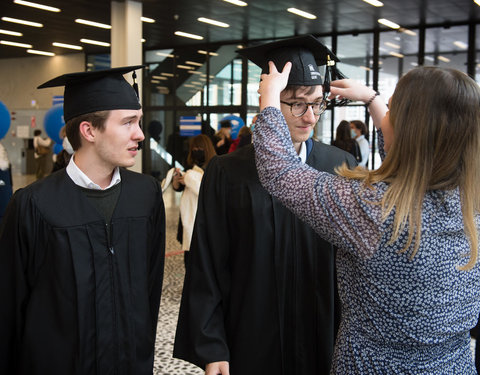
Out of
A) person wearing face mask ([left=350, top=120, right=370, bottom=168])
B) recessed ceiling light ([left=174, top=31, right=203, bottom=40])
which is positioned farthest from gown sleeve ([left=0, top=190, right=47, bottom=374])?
recessed ceiling light ([left=174, top=31, right=203, bottom=40])

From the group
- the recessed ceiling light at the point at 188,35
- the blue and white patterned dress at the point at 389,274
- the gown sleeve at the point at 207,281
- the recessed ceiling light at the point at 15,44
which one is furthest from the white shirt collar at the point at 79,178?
the recessed ceiling light at the point at 15,44

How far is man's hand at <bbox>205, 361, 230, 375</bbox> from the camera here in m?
1.83

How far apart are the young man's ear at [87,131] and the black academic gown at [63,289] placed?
0.19 meters

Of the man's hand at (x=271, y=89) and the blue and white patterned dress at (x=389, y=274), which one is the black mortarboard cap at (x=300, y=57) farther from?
the blue and white patterned dress at (x=389, y=274)

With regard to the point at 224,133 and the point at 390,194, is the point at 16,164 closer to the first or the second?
the point at 224,133

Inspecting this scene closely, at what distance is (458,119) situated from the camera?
1275 mm

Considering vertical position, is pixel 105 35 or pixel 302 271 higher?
pixel 105 35

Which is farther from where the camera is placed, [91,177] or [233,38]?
[233,38]

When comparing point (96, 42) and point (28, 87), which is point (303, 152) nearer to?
point (96, 42)

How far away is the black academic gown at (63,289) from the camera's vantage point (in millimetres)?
1902

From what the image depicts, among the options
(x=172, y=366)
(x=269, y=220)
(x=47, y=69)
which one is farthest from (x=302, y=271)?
(x=47, y=69)

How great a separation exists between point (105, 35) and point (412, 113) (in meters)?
14.0

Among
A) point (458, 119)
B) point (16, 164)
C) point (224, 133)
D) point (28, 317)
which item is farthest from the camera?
point (16, 164)

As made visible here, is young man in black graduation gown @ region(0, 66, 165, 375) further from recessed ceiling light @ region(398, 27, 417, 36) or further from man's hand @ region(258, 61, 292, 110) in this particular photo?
recessed ceiling light @ region(398, 27, 417, 36)
